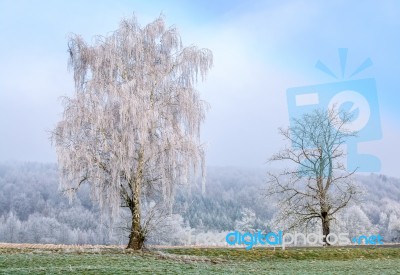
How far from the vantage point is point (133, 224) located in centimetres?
2380

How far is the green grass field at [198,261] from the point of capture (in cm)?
1502

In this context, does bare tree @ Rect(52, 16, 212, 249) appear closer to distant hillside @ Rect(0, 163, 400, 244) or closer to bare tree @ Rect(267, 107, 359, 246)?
bare tree @ Rect(267, 107, 359, 246)

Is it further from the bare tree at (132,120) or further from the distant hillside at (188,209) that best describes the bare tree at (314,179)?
the distant hillside at (188,209)

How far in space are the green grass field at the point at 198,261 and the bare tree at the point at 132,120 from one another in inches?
112

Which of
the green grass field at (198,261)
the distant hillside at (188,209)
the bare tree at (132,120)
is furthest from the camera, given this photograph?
the distant hillside at (188,209)

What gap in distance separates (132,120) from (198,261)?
250 inches

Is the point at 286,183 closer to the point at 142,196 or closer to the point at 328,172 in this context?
the point at 328,172

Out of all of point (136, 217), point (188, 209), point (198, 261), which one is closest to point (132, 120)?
point (136, 217)

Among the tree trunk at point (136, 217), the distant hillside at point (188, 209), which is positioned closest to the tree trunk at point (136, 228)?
the tree trunk at point (136, 217)

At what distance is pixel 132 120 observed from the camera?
2225 cm

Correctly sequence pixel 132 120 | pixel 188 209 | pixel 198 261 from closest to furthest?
pixel 198 261 < pixel 132 120 < pixel 188 209

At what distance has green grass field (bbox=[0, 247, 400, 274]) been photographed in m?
15.0

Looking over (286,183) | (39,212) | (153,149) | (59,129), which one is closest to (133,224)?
(153,149)

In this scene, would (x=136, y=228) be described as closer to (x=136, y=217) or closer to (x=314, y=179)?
(x=136, y=217)
